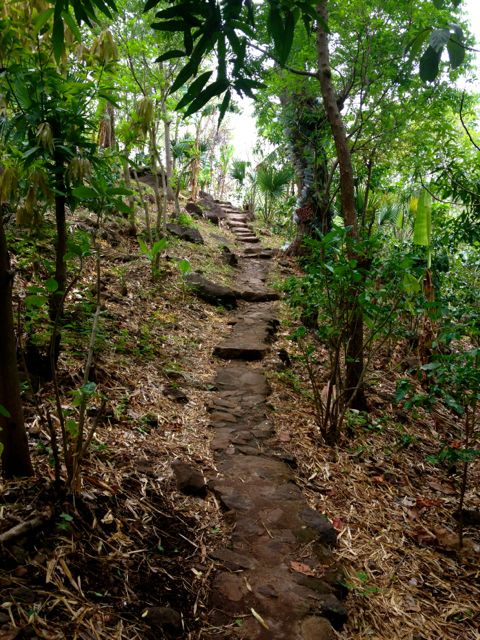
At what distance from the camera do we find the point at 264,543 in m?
2.07

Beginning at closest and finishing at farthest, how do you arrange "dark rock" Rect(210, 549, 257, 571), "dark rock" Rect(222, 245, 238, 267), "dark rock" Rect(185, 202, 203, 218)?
1. "dark rock" Rect(210, 549, 257, 571)
2. "dark rock" Rect(222, 245, 238, 267)
3. "dark rock" Rect(185, 202, 203, 218)

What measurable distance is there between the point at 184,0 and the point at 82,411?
4.64ft

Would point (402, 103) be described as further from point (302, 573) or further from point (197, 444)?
point (302, 573)

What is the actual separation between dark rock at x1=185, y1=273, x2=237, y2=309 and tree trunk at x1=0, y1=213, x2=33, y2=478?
15.8ft

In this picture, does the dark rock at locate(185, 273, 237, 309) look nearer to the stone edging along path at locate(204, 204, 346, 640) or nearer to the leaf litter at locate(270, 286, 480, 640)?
the leaf litter at locate(270, 286, 480, 640)

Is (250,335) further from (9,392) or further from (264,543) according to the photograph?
(9,392)

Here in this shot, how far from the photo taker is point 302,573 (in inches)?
75.4

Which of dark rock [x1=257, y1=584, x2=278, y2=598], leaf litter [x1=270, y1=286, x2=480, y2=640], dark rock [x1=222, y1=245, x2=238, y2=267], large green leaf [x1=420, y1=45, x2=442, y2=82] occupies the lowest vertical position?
leaf litter [x1=270, y1=286, x2=480, y2=640]

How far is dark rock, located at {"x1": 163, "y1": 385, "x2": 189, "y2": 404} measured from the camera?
3.41m

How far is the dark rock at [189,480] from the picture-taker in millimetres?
2318

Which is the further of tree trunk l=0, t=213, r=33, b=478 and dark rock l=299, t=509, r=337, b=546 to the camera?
Result: dark rock l=299, t=509, r=337, b=546

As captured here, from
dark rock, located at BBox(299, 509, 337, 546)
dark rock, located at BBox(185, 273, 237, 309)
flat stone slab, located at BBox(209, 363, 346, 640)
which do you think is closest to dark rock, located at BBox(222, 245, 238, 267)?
dark rock, located at BBox(185, 273, 237, 309)

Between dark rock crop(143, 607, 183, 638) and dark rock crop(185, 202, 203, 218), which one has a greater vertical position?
dark rock crop(185, 202, 203, 218)

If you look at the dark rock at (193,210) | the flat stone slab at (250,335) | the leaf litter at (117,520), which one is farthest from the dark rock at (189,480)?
the dark rock at (193,210)
